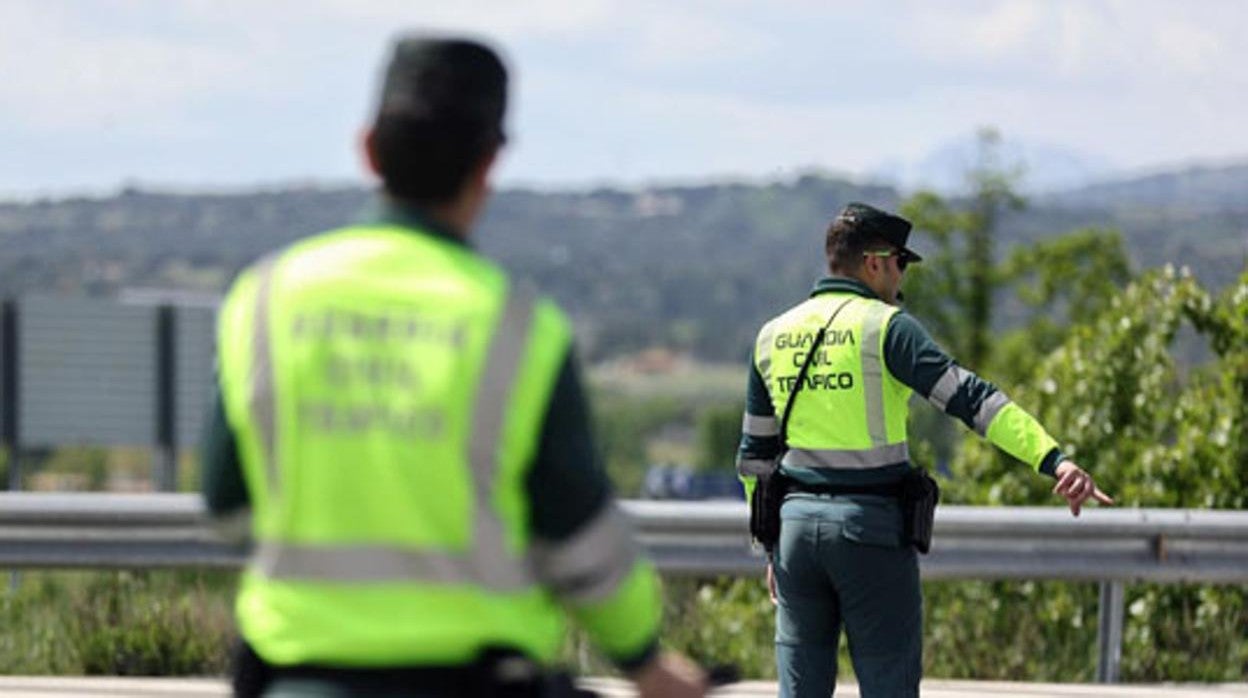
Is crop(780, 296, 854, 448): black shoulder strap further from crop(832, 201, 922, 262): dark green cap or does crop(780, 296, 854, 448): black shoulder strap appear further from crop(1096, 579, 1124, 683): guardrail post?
crop(1096, 579, 1124, 683): guardrail post

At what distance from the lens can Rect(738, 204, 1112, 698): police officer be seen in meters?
6.00

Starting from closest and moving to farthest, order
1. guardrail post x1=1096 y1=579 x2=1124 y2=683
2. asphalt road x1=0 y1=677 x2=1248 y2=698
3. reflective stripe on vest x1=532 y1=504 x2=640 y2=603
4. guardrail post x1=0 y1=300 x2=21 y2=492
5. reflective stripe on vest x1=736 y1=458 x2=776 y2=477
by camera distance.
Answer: reflective stripe on vest x1=532 y1=504 x2=640 y2=603 < reflective stripe on vest x1=736 y1=458 x2=776 y2=477 < asphalt road x1=0 y1=677 x2=1248 y2=698 < guardrail post x1=1096 y1=579 x2=1124 y2=683 < guardrail post x1=0 y1=300 x2=21 y2=492

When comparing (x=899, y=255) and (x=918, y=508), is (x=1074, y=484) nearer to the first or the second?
(x=918, y=508)

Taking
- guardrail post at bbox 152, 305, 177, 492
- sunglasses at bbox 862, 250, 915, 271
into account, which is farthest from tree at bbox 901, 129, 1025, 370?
sunglasses at bbox 862, 250, 915, 271

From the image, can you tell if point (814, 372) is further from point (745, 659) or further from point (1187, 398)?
point (1187, 398)

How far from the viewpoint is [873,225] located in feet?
20.5

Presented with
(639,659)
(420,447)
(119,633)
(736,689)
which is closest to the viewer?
(420,447)

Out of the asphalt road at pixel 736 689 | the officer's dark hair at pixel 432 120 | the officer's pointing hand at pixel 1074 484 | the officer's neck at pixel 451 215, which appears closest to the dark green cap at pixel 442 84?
the officer's dark hair at pixel 432 120

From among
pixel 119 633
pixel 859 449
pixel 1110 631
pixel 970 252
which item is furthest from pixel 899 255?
pixel 970 252

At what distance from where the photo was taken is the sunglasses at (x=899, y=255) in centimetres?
624

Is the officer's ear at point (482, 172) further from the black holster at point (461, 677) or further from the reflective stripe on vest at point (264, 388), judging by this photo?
the black holster at point (461, 677)

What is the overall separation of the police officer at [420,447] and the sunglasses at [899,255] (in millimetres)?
3331

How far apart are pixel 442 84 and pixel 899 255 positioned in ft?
11.6

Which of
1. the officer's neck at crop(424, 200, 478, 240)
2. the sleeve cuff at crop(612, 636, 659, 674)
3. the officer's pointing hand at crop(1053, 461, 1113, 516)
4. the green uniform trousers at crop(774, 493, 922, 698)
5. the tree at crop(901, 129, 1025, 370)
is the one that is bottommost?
the tree at crop(901, 129, 1025, 370)
